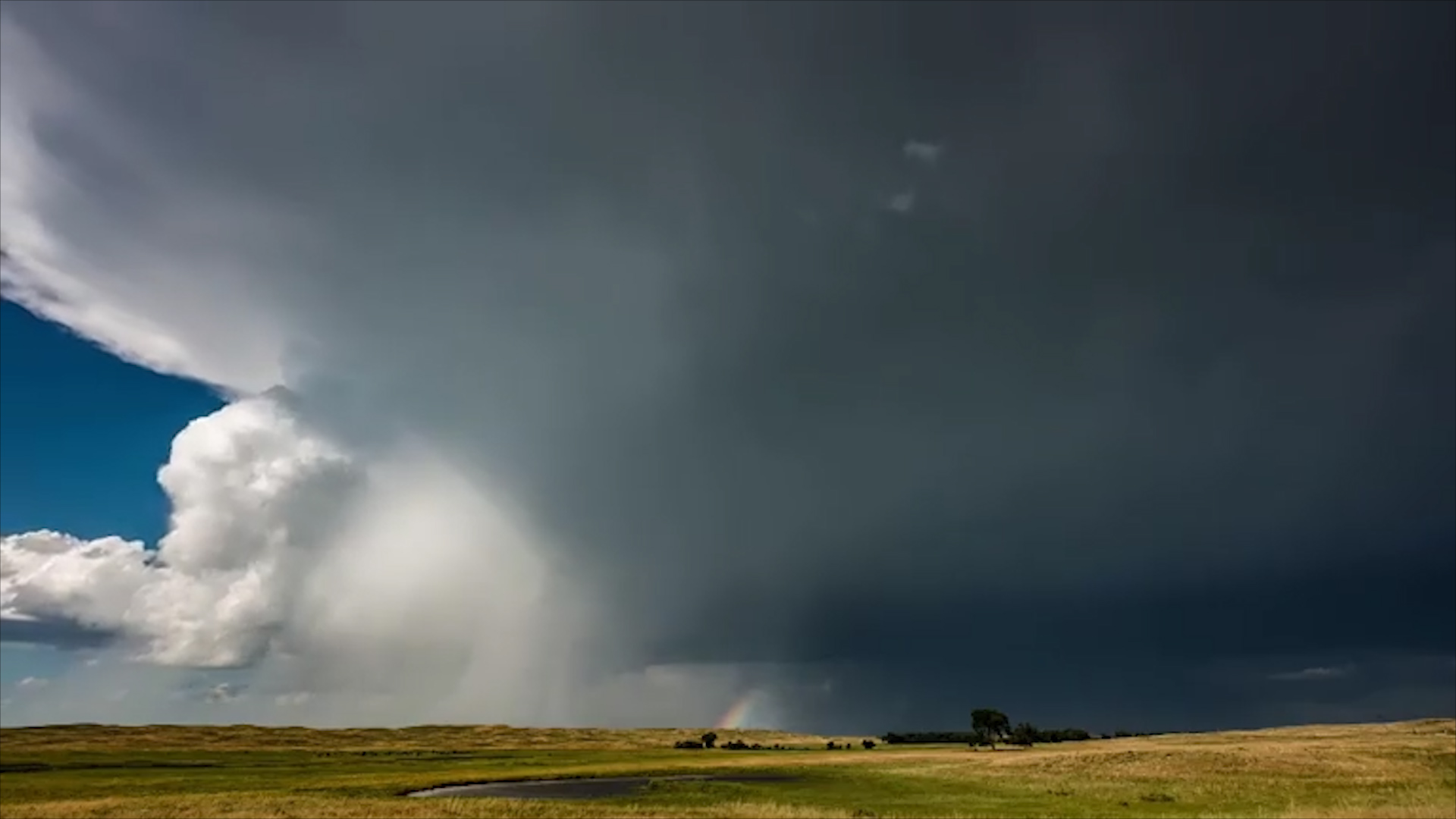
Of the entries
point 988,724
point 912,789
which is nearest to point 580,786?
point 912,789

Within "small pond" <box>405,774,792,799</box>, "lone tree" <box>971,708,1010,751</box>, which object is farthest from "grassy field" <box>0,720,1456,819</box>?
"lone tree" <box>971,708,1010,751</box>

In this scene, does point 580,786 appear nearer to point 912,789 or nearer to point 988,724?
point 912,789

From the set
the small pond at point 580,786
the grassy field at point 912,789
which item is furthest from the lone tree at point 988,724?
the small pond at point 580,786

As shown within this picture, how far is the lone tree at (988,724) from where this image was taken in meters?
181

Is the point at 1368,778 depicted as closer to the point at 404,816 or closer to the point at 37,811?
the point at 404,816

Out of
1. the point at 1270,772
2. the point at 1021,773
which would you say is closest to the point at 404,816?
the point at 1021,773

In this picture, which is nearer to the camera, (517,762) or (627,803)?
(627,803)

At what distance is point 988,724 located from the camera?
180500 mm

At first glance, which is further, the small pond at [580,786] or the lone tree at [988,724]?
the lone tree at [988,724]

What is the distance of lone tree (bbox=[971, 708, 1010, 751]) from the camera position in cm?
18062

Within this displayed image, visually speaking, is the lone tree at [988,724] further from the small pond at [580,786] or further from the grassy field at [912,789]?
the small pond at [580,786]

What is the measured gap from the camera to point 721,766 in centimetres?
12631

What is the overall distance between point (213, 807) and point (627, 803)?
31.2 metres

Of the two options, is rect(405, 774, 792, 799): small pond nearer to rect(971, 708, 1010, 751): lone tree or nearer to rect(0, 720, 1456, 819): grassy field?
rect(0, 720, 1456, 819): grassy field
